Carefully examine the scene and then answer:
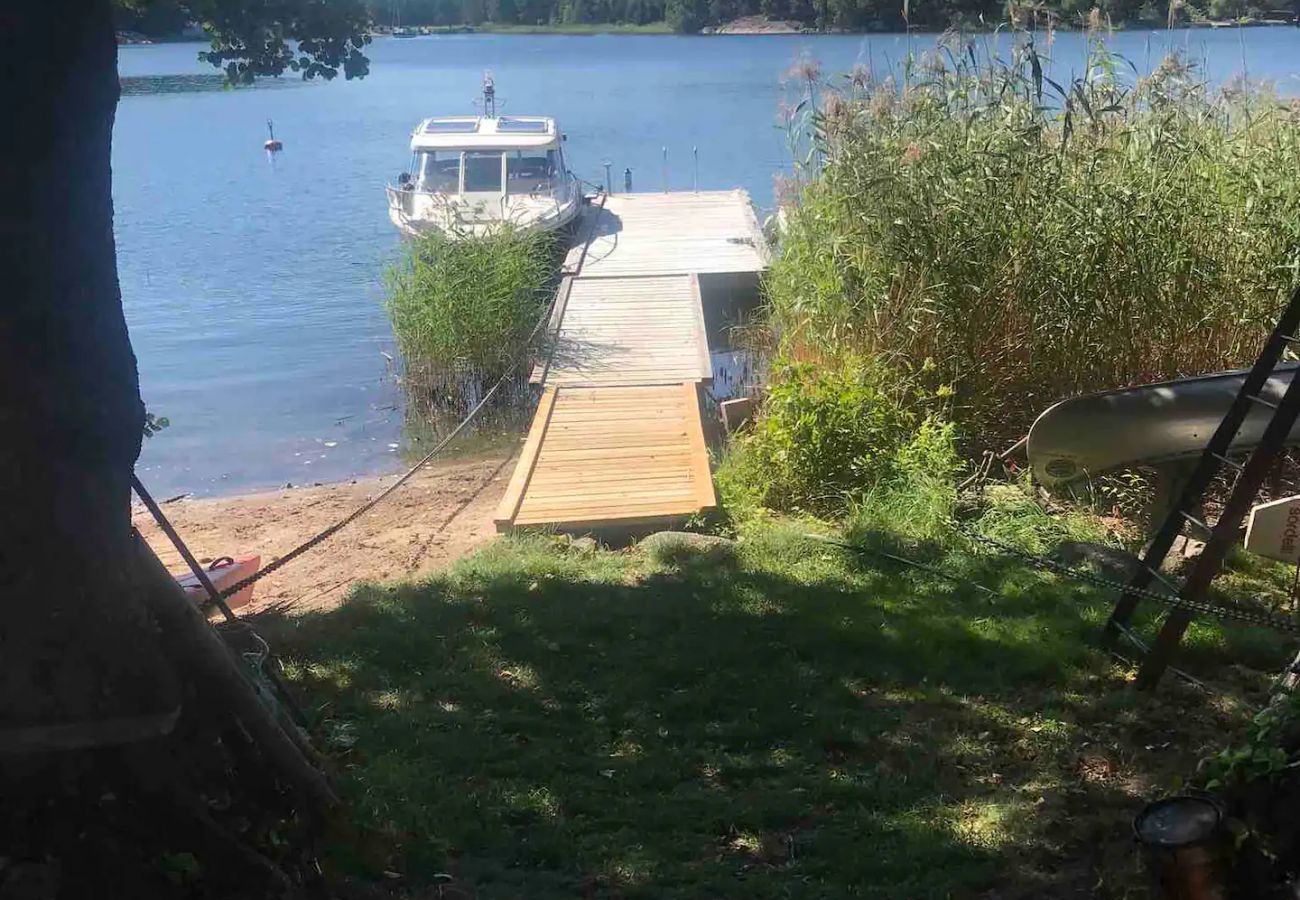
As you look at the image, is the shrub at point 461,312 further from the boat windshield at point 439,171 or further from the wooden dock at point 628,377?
the boat windshield at point 439,171

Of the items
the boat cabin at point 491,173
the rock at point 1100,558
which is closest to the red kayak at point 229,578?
the rock at point 1100,558

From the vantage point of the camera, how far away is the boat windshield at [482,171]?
53.8ft

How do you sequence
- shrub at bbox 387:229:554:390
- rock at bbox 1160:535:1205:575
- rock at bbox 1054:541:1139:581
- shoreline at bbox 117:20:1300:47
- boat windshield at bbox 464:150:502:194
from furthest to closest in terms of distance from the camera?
1. boat windshield at bbox 464:150:502:194
2. shrub at bbox 387:229:554:390
3. shoreline at bbox 117:20:1300:47
4. rock at bbox 1160:535:1205:575
5. rock at bbox 1054:541:1139:581

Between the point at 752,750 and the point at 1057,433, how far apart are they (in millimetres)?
2913

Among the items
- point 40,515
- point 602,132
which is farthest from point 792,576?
point 602,132

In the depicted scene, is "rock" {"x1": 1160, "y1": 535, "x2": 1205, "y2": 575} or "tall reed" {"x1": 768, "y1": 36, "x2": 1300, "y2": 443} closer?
"rock" {"x1": 1160, "y1": 535, "x2": 1205, "y2": 575}

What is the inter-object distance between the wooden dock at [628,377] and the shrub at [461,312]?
1.53 ft

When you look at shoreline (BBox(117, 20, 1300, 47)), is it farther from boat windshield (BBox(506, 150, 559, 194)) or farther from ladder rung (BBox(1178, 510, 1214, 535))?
boat windshield (BBox(506, 150, 559, 194))

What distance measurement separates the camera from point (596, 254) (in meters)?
15.7

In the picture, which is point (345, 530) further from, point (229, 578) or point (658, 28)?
point (658, 28)

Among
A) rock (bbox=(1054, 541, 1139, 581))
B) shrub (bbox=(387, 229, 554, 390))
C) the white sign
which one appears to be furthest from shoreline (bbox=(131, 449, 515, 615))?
the white sign

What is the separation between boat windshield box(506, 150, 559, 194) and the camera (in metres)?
16.5

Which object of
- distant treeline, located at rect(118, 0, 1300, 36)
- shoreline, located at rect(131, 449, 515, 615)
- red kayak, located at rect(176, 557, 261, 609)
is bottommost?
shoreline, located at rect(131, 449, 515, 615)

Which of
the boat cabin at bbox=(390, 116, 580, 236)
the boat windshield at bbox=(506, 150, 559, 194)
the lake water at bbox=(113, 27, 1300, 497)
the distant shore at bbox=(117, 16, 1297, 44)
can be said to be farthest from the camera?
the boat windshield at bbox=(506, 150, 559, 194)
